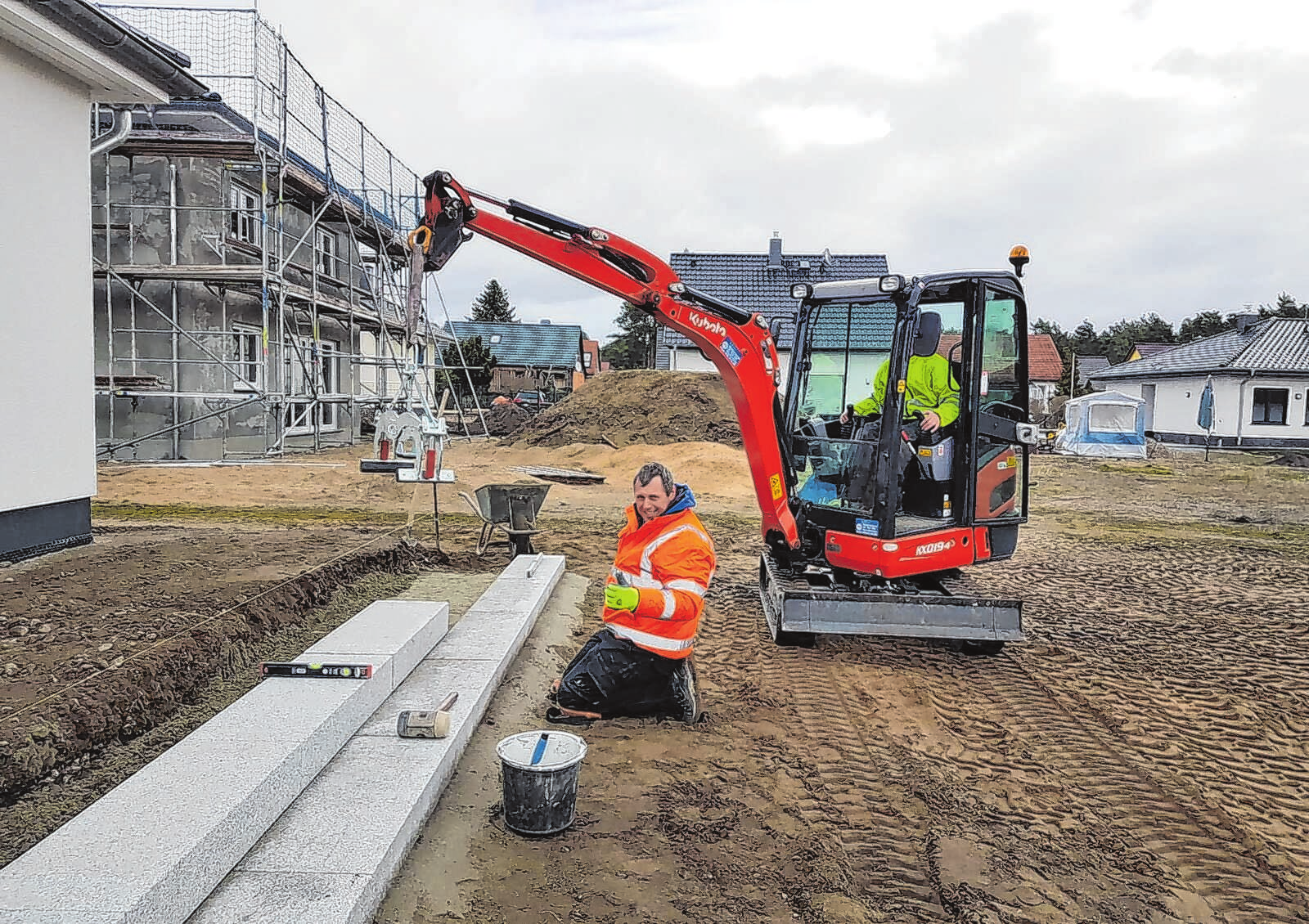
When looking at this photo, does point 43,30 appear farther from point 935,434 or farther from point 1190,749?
point 1190,749

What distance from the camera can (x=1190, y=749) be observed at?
5.15m

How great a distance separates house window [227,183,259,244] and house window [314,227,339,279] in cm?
310

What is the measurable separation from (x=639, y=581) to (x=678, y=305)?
9.37 feet

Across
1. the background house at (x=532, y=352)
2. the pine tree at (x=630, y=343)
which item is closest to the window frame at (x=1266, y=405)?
the background house at (x=532, y=352)

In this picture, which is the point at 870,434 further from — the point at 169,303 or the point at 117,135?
the point at 169,303

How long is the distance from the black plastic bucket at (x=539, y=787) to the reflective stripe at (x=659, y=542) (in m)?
1.23

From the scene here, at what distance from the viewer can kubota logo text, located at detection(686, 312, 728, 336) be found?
7098 mm

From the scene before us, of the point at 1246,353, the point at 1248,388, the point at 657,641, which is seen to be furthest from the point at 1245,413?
the point at 657,641

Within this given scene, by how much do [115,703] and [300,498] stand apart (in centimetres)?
941

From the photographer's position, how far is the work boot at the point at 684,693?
514 cm

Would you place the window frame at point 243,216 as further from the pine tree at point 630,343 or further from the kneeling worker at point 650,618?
the pine tree at point 630,343

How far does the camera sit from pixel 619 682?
5074 mm

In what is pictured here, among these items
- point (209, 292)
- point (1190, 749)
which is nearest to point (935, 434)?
point (1190, 749)

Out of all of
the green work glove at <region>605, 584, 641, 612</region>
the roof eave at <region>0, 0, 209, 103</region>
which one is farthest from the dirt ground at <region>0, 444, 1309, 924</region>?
the roof eave at <region>0, 0, 209, 103</region>
